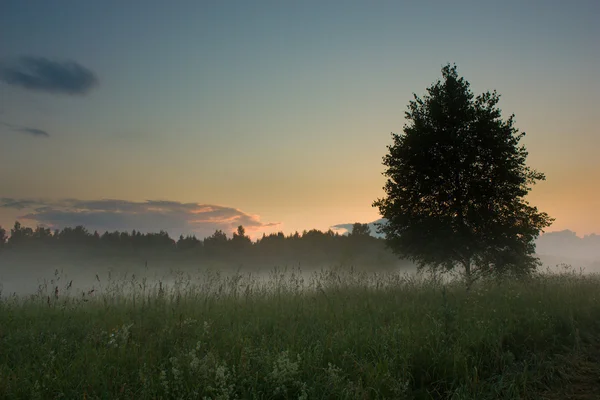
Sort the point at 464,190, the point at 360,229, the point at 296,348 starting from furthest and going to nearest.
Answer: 1. the point at 360,229
2. the point at 464,190
3. the point at 296,348

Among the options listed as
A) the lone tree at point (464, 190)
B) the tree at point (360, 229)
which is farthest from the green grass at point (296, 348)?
the tree at point (360, 229)

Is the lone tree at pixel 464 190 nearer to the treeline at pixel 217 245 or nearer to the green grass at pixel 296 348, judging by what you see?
the green grass at pixel 296 348

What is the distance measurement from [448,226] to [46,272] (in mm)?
87177

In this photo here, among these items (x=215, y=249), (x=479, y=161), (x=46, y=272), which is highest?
(x=479, y=161)

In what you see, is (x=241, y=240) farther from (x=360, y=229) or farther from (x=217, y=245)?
(x=360, y=229)

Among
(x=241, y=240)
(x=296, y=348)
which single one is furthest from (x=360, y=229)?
(x=296, y=348)

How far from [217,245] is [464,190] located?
66385 mm

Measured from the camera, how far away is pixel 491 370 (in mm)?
6020

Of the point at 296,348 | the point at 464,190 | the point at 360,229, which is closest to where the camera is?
the point at 296,348

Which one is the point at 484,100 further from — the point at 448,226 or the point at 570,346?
the point at 570,346

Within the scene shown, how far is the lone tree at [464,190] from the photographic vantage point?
15484 millimetres

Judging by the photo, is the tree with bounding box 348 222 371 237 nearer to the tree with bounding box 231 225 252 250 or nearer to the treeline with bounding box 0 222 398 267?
the treeline with bounding box 0 222 398 267

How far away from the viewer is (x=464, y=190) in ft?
51.5

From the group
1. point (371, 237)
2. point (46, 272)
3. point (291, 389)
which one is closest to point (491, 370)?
point (291, 389)
